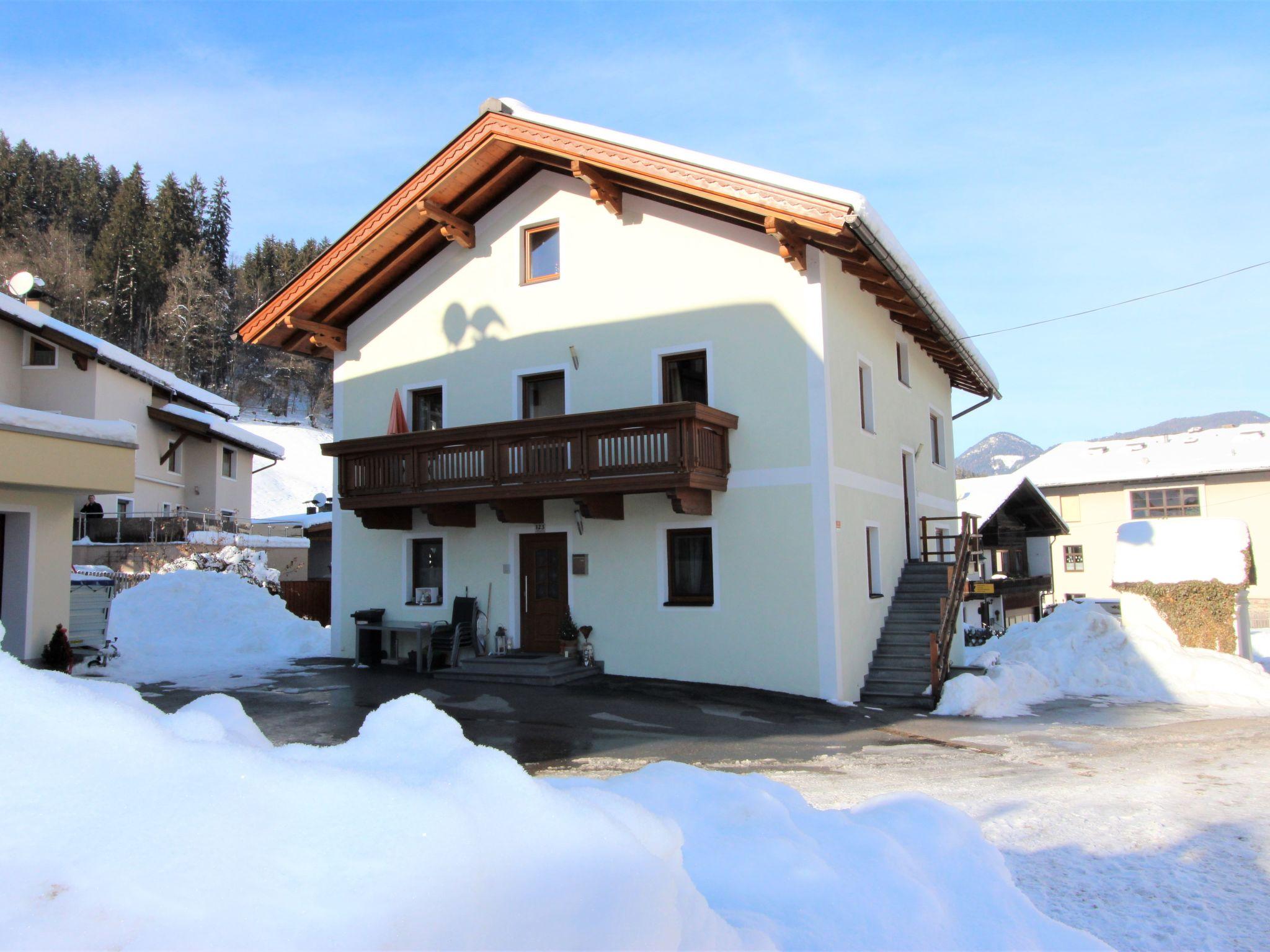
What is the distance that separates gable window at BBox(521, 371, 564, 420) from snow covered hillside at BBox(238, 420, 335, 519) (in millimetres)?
43722

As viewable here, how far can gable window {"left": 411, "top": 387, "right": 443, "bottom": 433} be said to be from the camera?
19562 millimetres

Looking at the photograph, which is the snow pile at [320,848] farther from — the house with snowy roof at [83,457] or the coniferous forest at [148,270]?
the coniferous forest at [148,270]

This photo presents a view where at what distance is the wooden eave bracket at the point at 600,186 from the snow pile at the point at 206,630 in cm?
1077

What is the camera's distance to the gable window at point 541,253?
17953 millimetres

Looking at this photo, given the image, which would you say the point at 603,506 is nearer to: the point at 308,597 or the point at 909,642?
the point at 909,642

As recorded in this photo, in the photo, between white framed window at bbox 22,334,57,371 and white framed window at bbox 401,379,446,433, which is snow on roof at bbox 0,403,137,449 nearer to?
white framed window at bbox 401,379,446,433

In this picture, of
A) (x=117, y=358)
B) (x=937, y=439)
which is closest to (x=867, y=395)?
(x=937, y=439)

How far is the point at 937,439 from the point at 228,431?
2561 cm

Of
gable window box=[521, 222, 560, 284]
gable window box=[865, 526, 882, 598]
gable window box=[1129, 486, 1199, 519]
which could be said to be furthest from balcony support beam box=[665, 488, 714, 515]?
gable window box=[1129, 486, 1199, 519]

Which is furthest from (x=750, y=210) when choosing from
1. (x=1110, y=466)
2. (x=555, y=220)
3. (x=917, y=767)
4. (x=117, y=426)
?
(x=1110, y=466)

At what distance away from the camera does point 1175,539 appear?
770 inches

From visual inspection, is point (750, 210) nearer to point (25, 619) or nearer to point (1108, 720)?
point (1108, 720)

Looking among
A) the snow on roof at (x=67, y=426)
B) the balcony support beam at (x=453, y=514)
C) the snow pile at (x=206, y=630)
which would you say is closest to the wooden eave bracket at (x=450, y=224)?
the balcony support beam at (x=453, y=514)

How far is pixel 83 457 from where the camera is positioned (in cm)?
1237
